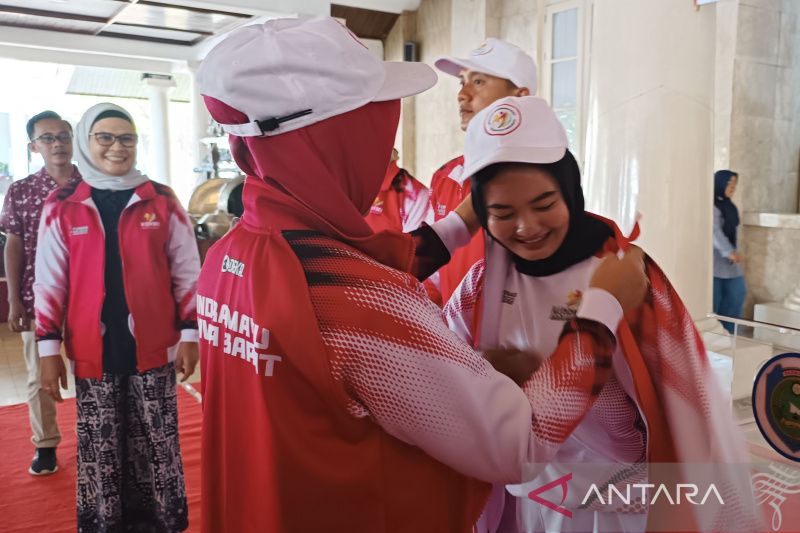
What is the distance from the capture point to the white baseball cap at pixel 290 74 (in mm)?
997

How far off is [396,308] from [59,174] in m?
3.06

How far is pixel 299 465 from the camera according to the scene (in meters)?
1.04

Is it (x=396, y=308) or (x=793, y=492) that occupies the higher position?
(x=396, y=308)

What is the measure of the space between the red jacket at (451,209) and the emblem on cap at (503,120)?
105 cm

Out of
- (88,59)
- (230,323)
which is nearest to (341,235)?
(230,323)

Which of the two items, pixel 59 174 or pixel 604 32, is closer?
pixel 604 32

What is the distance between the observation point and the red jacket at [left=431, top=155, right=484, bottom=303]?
2.39 meters

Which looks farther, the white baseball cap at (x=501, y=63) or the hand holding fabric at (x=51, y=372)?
the hand holding fabric at (x=51, y=372)

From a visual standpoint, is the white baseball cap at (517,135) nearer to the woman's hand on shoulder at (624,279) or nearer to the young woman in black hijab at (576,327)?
the young woman in black hijab at (576,327)

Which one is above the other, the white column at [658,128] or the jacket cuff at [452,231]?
the white column at [658,128]

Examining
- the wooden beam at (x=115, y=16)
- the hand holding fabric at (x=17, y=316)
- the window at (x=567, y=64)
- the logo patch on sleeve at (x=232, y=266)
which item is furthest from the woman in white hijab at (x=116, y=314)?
the window at (x=567, y=64)

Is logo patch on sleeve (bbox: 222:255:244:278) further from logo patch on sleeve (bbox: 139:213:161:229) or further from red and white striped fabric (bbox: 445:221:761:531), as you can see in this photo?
logo patch on sleeve (bbox: 139:213:161:229)

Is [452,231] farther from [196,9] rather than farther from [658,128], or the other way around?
[196,9]

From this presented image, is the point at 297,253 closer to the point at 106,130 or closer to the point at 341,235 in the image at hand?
the point at 341,235
